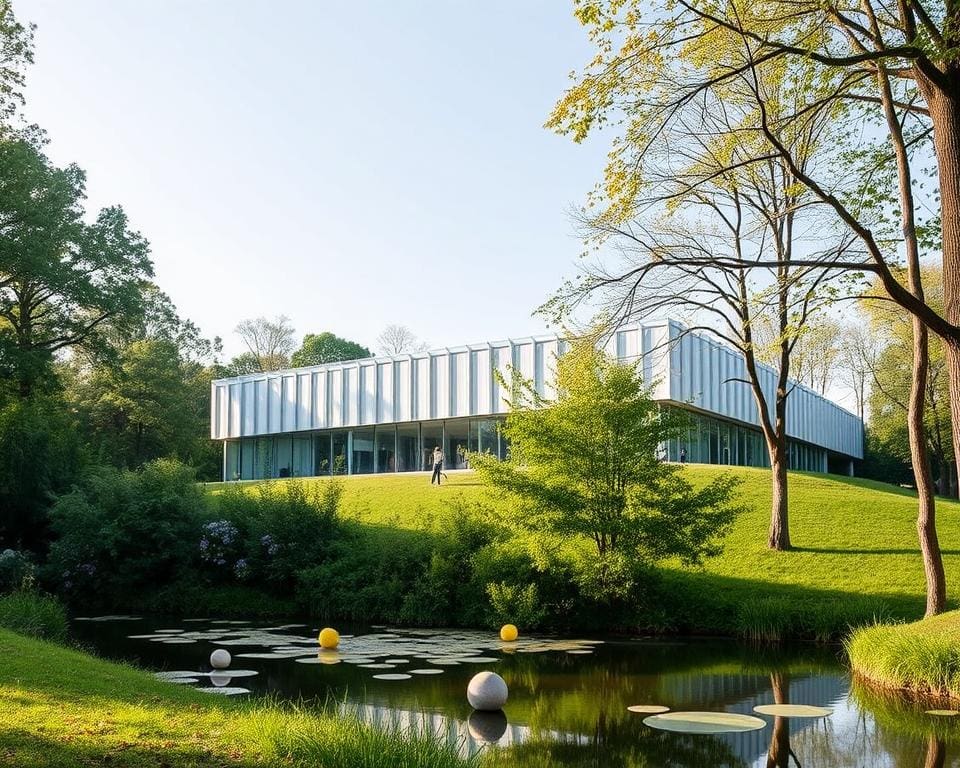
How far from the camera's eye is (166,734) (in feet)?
24.8

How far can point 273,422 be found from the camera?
55188mm

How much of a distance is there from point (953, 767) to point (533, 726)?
13.9 feet

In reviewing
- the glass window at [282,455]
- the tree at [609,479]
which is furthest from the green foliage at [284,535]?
the glass window at [282,455]

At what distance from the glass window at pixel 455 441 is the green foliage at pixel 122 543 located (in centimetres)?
2340

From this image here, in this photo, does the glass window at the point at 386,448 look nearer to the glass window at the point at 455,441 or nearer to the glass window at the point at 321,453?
the glass window at the point at 455,441

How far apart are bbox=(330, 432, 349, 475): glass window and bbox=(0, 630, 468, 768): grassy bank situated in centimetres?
4179

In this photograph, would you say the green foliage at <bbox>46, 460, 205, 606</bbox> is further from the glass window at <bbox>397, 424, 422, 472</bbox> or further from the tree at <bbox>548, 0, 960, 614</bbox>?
the glass window at <bbox>397, 424, 422, 472</bbox>

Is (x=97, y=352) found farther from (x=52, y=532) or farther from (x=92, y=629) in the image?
(x=92, y=629)

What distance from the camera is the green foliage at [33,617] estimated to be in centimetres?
1556

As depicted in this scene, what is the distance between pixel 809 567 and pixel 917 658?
9.87m

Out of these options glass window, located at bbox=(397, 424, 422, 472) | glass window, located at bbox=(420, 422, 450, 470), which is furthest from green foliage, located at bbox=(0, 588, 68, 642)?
glass window, located at bbox=(397, 424, 422, 472)

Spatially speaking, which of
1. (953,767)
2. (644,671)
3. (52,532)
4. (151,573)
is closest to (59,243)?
(52,532)

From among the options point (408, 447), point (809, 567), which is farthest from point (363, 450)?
point (809, 567)

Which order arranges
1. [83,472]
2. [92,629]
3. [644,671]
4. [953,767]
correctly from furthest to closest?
[83,472]
[92,629]
[644,671]
[953,767]
